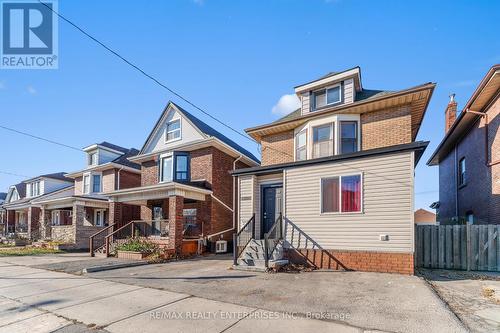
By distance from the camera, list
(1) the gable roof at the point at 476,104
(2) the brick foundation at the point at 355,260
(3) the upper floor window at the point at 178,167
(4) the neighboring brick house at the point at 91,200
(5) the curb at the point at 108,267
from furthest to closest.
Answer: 1. (4) the neighboring brick house at the point at 91,200
2. (3) the upper floor window at the point at 178,167
3. (1) the gable roof at the point at 476,104
4. (5) the curb at the point at 108,267
5. (2) the brick foundation at the point at 355,260

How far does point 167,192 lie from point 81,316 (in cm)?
960

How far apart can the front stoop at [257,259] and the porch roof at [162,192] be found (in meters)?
5.07

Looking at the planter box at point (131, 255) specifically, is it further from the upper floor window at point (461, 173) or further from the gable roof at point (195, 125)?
the upper floor window at point (461, 173)

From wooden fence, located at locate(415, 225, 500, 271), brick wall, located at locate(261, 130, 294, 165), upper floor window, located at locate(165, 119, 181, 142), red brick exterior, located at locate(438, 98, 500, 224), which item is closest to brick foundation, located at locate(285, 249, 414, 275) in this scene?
wooden fence, located at locate(415, 225, 500, 271)

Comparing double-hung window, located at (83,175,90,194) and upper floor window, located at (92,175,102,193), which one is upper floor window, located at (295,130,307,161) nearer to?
upper floor window, located at (92,175,102,193)

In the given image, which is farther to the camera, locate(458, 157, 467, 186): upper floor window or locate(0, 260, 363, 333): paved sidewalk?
locate(458, 157, 467, 186): upper floor window

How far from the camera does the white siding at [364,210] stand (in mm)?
9188

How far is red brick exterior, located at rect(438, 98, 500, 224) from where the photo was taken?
38.6 ft

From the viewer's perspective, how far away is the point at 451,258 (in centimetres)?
1026

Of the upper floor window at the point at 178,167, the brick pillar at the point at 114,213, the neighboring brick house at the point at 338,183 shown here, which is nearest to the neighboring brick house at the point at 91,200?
the brick pillar at the point at 114,213

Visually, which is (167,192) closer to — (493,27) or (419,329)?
(419,329)

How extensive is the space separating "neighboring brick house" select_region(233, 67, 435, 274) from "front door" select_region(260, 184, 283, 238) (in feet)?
0.15

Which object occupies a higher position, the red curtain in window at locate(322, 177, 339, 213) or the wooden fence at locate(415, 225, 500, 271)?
the red curtain in window at locate(322, 177, 339, 213)

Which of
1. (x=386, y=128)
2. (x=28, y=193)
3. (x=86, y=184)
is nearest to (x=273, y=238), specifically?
(x=386, y=128)
